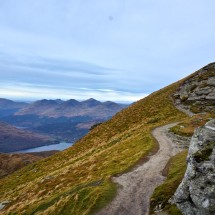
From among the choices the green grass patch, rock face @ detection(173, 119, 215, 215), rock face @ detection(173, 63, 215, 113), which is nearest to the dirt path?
the green grass patch

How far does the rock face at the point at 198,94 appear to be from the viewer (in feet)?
292

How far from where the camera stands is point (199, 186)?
2188cm

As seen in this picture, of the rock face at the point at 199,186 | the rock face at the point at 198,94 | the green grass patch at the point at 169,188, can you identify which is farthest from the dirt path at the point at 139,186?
the rock face at the point at 198,94

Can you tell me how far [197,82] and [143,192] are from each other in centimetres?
8973

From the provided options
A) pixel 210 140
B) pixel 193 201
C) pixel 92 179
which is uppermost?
pixel 210 140

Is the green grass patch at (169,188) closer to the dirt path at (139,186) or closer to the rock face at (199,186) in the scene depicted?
the dirt path at (139,186)

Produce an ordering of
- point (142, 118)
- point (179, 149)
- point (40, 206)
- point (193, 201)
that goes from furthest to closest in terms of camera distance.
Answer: point (142, 118) → point (179, 149) → point (40, 206) → point (193, 201)

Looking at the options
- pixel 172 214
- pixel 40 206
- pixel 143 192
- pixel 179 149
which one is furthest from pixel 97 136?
pixel 172 214

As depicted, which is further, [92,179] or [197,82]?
[197,82]

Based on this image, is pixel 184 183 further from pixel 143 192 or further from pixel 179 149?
pixel 179 149

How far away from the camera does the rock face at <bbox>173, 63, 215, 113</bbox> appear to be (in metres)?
88.9

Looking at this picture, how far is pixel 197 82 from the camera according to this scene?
11238 centimetres

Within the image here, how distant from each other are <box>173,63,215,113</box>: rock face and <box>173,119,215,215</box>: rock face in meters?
62.8

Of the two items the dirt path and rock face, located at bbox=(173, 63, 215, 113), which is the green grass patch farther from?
rock face, located at bbox=(173, 63, 215, 113)
